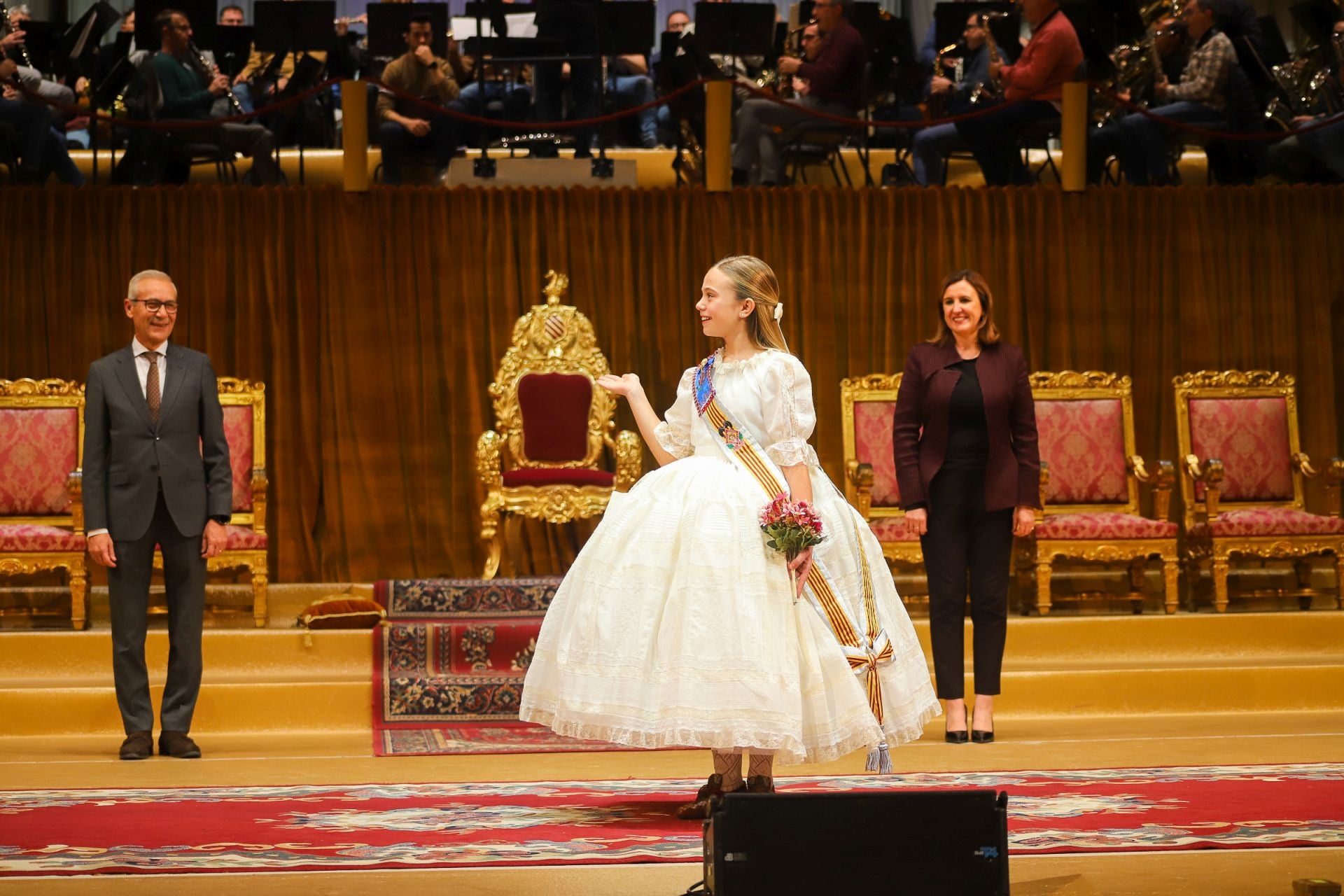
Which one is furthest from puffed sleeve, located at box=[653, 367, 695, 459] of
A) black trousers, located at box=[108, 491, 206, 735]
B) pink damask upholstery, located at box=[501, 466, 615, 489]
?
pink damask upholstery, located at box=[501, 466, 615, 489]

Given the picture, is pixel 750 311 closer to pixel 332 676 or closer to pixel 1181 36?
pixel 332 676

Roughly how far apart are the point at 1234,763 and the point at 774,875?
2.82m

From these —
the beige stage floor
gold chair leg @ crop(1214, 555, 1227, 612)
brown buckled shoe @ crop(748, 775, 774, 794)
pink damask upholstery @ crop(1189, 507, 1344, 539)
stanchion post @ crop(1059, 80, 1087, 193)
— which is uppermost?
stanchion post @ crop(1059, 80, 1087, 193)

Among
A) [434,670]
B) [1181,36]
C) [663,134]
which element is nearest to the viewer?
[434,670]

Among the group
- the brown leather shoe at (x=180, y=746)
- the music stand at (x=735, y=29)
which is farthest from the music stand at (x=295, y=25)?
the brown leather shoe at (x=180, y=746)

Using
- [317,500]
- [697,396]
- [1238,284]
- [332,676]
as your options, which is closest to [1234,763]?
[697,396]

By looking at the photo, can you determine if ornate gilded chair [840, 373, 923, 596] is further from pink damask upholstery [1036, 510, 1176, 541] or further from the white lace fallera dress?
the white lace fallera dress

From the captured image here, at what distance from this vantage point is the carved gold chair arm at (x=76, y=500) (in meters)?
7.05

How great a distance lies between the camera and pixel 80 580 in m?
7.05

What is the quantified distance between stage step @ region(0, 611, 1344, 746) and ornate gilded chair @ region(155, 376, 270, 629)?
0.33 m

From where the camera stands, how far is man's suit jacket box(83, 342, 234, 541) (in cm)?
543

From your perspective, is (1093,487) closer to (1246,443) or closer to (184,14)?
(1246,443)

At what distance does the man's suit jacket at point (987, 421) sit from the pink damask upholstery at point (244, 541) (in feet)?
10.1

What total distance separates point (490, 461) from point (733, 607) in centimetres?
395
